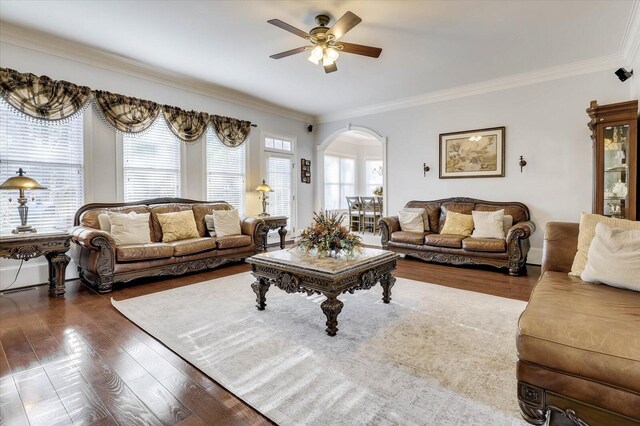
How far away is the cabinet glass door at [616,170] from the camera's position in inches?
144

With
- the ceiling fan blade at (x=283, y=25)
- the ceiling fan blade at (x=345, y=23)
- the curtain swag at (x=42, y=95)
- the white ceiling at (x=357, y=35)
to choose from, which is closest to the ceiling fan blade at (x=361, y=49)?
the ceiling fan blade at (x=345, y=23)

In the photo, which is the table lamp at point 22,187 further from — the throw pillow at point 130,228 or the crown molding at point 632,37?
the crown molding at point 632,37

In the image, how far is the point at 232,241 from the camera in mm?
4848

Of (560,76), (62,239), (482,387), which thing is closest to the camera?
(482,387)

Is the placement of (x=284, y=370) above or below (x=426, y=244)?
below

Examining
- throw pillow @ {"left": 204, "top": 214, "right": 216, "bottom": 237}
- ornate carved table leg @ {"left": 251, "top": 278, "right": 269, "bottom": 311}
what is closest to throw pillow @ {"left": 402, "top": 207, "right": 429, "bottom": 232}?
throw pillow @ {"left": 204, "top": 214, "right": 216, "bottom": 237}

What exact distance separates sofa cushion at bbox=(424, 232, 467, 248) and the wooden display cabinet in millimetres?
1636

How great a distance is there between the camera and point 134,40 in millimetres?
3842

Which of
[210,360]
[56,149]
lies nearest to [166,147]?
[56,149]

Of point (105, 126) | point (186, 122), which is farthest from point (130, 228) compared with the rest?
point (186, 122)

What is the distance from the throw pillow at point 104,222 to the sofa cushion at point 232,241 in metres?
1.35

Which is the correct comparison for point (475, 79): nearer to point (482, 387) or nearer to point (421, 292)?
point (421, 292)

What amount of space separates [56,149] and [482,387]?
5.08 metres

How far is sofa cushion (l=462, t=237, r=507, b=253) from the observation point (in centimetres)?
445
